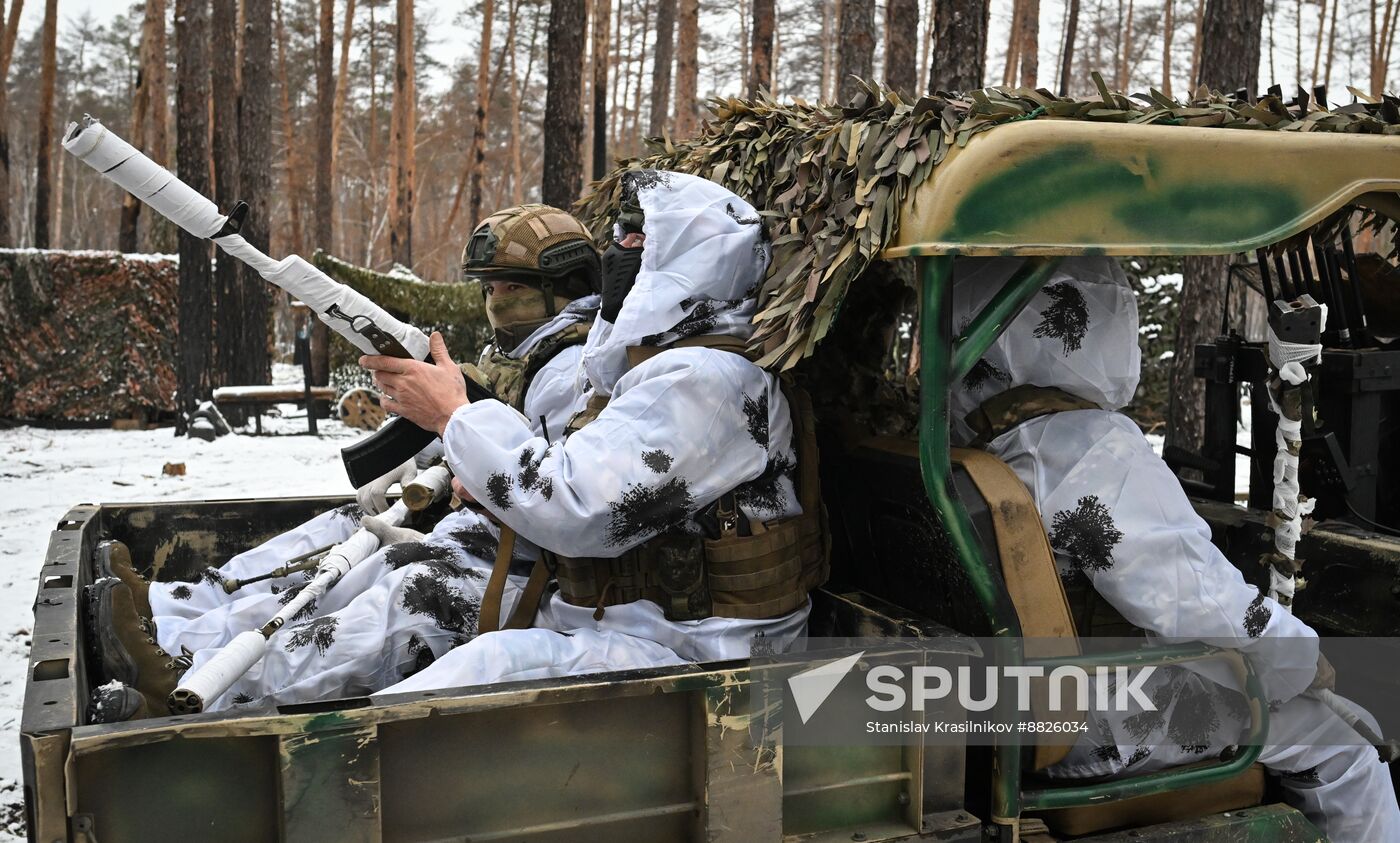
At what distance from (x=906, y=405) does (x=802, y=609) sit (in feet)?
2.71

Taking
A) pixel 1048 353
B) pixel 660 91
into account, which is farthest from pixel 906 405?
pixel 660 91

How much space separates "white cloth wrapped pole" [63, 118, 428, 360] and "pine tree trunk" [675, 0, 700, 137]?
1553 cm

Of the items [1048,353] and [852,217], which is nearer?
[852,217]

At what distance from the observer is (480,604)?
3.22 metres

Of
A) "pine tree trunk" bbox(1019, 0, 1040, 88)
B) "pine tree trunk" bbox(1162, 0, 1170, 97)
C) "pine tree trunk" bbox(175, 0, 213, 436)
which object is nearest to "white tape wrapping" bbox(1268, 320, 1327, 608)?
"pine tree trunk" bbox(175, 0, 213, 436)

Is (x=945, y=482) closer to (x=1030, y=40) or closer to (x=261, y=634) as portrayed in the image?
(x=261, y=634)

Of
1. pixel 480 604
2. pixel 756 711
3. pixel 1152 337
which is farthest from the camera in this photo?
pixel 1152 337

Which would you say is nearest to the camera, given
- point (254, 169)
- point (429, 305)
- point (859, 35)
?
point (859, 35)

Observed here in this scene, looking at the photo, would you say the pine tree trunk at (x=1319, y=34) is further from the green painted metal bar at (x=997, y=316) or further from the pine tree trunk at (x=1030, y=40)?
the green painted metal bar at (x=997, y=316)

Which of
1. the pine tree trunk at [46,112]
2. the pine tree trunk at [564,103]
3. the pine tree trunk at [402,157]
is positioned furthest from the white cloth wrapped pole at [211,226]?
the pine tree trunk at [402,157]

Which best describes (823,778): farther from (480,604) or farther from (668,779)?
(480,604)

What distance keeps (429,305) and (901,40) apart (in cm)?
624

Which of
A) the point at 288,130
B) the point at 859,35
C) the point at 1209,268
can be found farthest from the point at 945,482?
A: the point at 288,130

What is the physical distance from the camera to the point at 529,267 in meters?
3.75
